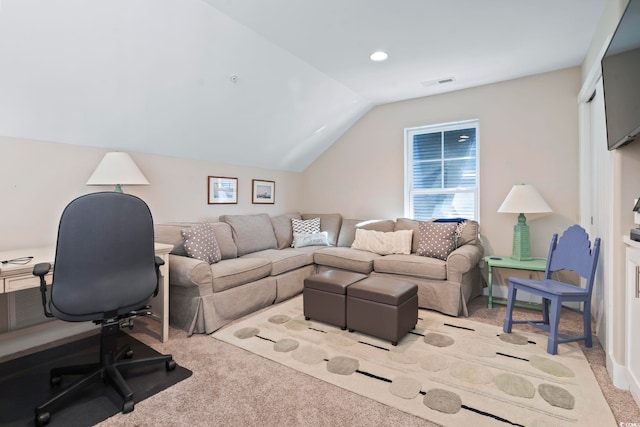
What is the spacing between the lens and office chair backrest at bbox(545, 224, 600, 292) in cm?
233

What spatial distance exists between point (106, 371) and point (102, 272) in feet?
2.08

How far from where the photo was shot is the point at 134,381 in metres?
2.00

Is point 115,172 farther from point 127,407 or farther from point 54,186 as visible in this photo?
point 127,407

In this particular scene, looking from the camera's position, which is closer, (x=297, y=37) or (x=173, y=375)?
(x=173, y=375)

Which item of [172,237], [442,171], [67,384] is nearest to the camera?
[67,384]

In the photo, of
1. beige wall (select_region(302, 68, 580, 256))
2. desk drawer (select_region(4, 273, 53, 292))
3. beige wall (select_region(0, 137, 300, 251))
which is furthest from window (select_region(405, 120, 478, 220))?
desk drawer (select_region(4, 273, 53, 292))

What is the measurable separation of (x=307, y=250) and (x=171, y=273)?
5.66ft

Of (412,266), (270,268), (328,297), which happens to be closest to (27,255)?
(270,268)

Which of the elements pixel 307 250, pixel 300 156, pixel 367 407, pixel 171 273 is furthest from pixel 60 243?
pixel 300 156

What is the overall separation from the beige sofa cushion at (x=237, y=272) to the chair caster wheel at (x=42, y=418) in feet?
4.18

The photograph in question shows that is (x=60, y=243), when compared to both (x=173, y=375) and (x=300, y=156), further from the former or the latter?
(x=300, y=156)

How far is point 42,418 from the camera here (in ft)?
5.23

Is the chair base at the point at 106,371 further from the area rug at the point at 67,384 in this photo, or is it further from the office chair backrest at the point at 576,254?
the office chair backrest at the point at 576,254

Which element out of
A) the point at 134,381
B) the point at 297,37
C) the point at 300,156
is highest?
the point at 297,37
